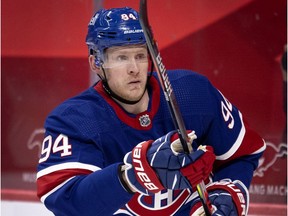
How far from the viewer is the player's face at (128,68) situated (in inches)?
91.5

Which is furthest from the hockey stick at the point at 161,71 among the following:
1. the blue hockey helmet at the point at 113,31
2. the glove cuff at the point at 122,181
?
the blue hockey helmet at the point at 113,31

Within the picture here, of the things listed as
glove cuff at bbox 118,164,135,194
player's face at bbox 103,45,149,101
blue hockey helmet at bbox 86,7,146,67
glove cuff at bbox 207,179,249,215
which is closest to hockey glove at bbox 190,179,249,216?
glove cuff at bbox 207,179,249,215

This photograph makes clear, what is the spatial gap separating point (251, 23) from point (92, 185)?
5.57ft

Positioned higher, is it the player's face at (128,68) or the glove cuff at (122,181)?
the player's face at (128,68)

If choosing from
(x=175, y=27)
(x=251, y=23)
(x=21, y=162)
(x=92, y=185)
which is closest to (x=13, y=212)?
(x=21, y=162)

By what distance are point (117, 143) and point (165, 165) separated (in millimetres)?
375

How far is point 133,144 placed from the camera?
2.38 meters

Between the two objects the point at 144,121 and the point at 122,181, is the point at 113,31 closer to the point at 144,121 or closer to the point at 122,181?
the point at 144,121

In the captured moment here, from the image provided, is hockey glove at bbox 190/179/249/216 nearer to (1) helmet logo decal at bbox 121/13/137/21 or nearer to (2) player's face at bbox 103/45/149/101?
(2) player's face at bbox 103/45/149/101

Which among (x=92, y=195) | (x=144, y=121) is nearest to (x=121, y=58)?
(x=144, y=121)

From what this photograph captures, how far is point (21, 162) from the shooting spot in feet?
13.2

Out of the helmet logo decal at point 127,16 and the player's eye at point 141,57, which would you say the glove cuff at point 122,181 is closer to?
the player's eye at point 141,57

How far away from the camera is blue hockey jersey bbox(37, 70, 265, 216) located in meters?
2.16

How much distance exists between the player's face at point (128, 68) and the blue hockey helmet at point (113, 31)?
2cm
